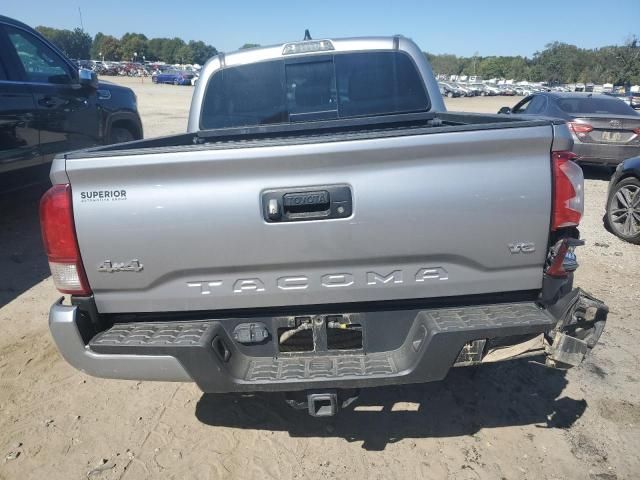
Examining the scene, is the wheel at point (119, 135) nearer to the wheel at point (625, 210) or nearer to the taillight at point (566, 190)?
the taillight at point (566, 190)

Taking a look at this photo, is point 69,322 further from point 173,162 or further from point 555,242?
point 555,242

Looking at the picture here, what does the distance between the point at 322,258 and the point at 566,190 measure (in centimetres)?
111

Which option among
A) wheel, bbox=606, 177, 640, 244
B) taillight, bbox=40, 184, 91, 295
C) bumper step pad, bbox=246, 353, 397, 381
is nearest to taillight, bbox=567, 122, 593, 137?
wheel, bbox=606, 177, 640, 244

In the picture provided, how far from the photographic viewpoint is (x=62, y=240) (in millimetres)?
2332

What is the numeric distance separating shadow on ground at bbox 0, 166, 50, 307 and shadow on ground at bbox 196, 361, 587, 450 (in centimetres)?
296

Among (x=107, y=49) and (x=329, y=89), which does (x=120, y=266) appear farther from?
(x=107, y=49)

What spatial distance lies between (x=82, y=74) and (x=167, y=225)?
523 cm

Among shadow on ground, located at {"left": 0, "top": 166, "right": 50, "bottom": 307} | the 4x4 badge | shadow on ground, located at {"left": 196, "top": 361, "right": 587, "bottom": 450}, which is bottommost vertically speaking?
shadow on ground, located at {"left": 196, "top": 361, "right": 587, "bottom": 450}

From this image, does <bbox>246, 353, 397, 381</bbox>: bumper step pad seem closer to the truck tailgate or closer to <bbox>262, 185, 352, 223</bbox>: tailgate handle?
the truck tailgate

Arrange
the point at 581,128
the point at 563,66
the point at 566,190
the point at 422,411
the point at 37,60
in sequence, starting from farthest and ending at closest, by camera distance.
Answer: the point at 563,66, the point at 581,128, the point at 37,60, the point at 422,411, the point at 566,190

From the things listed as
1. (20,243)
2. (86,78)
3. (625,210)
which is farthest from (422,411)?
(86,78)

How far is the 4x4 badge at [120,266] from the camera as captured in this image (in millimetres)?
2348

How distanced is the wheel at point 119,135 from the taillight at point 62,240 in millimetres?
5527

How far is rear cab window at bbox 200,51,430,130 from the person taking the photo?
404 centimetres
